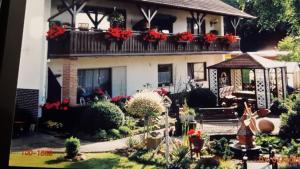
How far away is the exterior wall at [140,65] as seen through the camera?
16.7 feet

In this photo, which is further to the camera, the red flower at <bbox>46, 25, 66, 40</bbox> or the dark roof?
the dark roof

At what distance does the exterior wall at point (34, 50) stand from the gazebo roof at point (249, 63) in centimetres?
278

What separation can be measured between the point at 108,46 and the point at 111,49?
14 centimetres

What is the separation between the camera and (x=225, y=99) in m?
4.81

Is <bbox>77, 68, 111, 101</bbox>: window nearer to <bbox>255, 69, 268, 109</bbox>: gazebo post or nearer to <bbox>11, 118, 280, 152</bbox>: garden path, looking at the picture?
<bbox>11, 118, 280, 152</bbox>: garden path

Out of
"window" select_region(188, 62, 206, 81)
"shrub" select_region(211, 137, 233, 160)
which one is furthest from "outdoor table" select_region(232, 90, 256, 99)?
"window" select_region(188, 62, 206, 81)

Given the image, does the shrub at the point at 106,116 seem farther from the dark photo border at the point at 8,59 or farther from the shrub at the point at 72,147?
the dark photo border at the point at 8,59

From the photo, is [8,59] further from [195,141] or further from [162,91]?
[195,141]

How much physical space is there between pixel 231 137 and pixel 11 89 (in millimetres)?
2795

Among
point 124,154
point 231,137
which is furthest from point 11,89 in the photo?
point 231,137

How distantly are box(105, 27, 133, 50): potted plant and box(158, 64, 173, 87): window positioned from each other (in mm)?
1164

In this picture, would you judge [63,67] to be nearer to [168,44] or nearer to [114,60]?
[114,60]

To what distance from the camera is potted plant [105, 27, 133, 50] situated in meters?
6.19

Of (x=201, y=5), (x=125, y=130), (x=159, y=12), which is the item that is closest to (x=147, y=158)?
(x=125, y=130)
